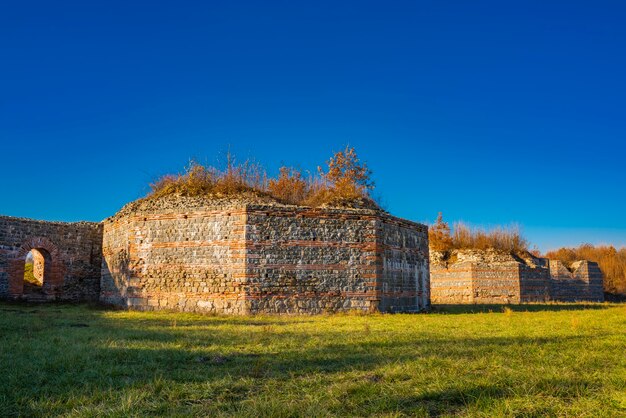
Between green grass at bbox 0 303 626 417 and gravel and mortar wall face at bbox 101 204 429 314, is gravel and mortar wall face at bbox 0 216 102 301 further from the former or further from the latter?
green grass at bbox 0 303 626 417

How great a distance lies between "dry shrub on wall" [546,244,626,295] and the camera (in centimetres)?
3528

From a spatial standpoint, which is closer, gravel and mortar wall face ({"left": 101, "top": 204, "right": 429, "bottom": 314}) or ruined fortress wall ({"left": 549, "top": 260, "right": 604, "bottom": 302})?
gravel and mortar wall face ({"left": 101, "top": 204, "right": 429, "bottom": 314})

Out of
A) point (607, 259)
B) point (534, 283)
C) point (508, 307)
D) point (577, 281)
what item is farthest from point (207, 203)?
point (607, 259)

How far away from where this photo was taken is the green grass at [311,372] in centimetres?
409

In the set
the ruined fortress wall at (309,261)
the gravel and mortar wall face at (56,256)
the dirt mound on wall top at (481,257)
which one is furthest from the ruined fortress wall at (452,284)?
the gravel and mortar wall face at (56,256)

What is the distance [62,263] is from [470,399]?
17.6 m

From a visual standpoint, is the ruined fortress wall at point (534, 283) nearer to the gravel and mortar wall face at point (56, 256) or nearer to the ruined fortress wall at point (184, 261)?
the ruined fortress wall at point (184, 261)

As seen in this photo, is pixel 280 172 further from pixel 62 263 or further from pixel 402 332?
pixel 402 332

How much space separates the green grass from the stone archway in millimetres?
8891

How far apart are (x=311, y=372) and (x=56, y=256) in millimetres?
15839

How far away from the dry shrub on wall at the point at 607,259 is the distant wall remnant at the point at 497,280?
729 cm

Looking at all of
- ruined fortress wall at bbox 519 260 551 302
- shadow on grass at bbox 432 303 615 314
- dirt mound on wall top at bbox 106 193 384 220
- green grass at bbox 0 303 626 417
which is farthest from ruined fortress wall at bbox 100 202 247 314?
ruined fortress wall at bbox 519 260 551 302

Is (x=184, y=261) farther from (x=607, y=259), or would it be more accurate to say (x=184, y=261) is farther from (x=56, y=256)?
(x=607, y=259)

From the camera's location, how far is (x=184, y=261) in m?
14.6
